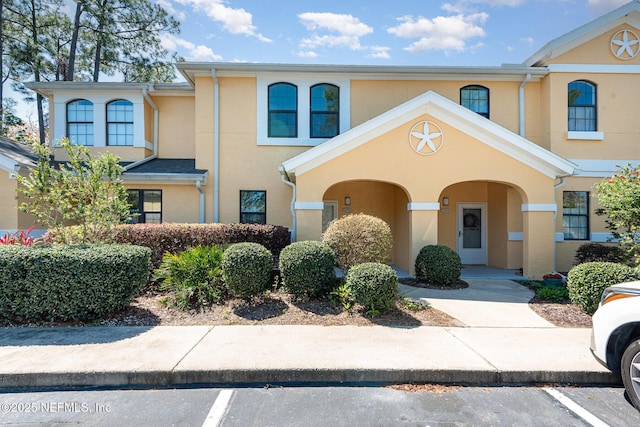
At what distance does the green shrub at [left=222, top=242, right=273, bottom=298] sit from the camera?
6.31 m

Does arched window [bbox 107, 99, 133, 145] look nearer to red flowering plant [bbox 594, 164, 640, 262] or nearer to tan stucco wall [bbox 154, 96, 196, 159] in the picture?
tan stucco wall [bbox 154, 96, 196, 159]

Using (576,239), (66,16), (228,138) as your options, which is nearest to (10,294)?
(228,138)

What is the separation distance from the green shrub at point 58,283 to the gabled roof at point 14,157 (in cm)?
613

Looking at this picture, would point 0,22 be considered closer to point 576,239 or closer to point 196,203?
point 196,203

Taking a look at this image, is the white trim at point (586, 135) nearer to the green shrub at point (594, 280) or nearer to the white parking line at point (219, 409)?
the green shrub at point (594, 280)

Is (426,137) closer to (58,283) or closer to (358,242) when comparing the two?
(358,242)

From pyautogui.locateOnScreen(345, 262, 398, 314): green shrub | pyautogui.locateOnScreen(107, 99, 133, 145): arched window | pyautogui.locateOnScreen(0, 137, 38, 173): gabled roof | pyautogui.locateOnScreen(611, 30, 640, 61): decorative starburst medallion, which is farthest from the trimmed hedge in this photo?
pyautogui.locateOnScreen(611, 30, 640, 61): decorative starburst medallion

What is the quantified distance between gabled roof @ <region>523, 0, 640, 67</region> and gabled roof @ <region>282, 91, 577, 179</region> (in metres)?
4.73

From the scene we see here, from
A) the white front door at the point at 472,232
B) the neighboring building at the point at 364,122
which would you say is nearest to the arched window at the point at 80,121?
the neighboring building at the point at 364,122

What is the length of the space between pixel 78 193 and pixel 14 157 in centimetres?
613

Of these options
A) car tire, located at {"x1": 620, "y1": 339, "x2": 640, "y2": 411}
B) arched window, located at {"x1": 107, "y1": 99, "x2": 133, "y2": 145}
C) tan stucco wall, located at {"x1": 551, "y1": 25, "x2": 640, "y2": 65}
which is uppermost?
tan stucco wall, located at {"x1": 551, "y1": 25, "x2": 640, "y2": 65}

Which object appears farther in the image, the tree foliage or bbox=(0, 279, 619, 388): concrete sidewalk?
the tree foliage

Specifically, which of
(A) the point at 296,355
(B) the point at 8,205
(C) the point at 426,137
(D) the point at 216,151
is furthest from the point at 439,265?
(B) the point at 8,205

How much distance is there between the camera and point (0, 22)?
53.6 ft
